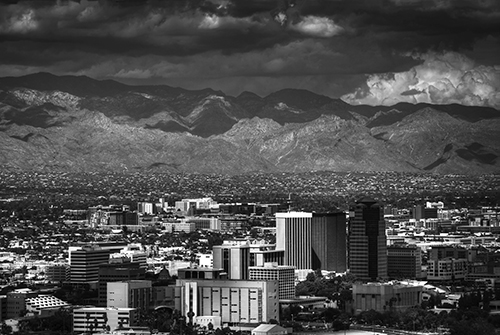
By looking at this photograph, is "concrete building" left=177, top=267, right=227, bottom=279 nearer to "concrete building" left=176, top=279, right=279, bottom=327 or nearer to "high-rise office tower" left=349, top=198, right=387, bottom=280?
"concrete building" left=176, top=279, right=279, bottom=327

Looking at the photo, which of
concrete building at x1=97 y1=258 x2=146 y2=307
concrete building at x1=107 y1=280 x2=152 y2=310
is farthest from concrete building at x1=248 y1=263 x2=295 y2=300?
concrete building at x1=107 y1=280 x2=152 y2=310

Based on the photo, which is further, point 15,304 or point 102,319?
point 15,304

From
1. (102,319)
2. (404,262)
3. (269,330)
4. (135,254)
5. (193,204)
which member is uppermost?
(193,204)

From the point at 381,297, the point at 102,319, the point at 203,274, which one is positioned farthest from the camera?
the point at 203,274

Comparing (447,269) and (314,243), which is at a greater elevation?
(314,243)

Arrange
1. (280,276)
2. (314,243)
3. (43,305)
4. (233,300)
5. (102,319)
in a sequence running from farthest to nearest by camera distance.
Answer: (314,243)
(280,276)
(43,305)
(233,300)
(102,319)

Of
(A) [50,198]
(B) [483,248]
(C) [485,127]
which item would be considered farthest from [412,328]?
(A) [50,198]

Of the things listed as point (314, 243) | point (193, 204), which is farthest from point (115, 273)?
point (193, 204)

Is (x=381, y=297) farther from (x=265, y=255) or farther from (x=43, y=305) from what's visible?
(x=43, y=305)
